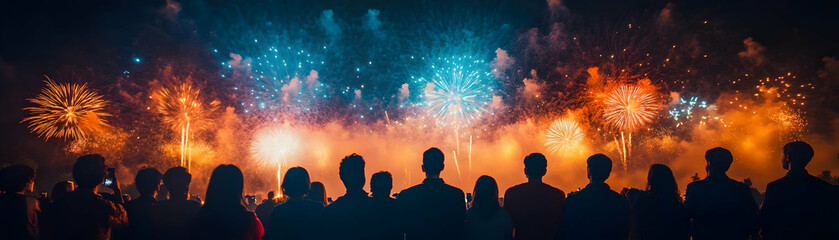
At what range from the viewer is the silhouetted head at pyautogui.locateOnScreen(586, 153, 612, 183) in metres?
5.02

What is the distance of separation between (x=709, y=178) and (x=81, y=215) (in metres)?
7.87

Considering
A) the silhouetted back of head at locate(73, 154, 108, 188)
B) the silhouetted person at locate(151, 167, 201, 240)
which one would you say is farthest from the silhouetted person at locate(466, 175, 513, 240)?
the silhouetted back of head at locate(73, 154, 108, 188)

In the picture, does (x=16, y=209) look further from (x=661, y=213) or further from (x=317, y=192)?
(x=661, y=213)

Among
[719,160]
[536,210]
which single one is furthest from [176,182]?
[719,160]

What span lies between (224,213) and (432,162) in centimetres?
236

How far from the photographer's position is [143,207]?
16.1 feet

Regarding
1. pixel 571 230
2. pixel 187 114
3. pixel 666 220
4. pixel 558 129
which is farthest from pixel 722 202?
pixel 187 114

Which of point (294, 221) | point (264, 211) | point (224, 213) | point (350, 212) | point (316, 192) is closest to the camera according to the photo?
point (224, 213)

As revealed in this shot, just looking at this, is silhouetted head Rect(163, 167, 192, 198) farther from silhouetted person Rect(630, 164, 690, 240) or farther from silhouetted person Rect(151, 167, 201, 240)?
silhouetted person Rect(630, 164, 690, 240)

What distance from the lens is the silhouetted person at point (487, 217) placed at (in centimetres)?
479

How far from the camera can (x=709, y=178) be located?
550cm

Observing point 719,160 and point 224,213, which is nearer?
point 224,213

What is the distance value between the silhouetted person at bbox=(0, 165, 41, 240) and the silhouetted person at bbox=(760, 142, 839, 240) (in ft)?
30.4

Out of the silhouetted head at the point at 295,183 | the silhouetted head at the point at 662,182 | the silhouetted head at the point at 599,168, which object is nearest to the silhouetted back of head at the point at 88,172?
the silhouetted head at the point at 295,183
